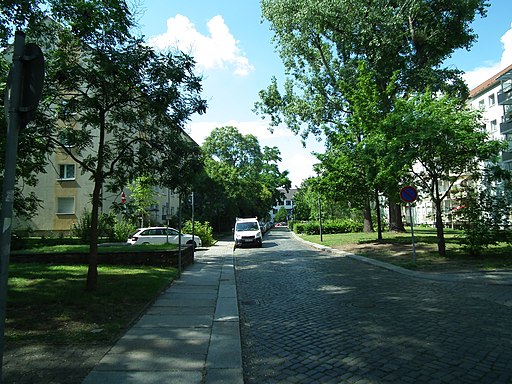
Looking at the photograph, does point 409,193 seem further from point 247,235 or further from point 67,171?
point 67,171

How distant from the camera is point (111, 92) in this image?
26.7 feet

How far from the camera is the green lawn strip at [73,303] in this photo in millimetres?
5531

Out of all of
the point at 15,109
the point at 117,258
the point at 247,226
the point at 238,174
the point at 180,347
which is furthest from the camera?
the point at 238,174

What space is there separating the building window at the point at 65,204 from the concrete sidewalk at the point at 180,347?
27.6 meters

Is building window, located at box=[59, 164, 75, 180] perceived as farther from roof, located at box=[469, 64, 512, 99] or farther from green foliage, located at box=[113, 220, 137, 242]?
roof, located at box=[469, 64, 512, 99]

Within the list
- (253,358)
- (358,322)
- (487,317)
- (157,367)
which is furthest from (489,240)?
(157,367)

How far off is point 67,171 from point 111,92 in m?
28.1

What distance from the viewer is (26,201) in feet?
28.7

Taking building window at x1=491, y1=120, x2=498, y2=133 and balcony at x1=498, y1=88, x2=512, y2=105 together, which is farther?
building window at x1=491, y1=120, x2=498, y2=133

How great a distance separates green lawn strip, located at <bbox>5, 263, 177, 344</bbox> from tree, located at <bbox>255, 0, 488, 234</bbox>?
15.0 metres

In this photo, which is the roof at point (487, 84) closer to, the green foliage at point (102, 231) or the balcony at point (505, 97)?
the balcony at point (505, 97)

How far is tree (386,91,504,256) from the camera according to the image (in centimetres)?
1333

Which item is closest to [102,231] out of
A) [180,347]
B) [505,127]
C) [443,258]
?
[443,258]

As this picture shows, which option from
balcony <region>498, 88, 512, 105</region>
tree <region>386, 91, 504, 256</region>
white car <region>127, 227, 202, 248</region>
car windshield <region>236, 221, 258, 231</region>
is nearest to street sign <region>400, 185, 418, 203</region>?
tree <region>386, 91, 504, 256</region>
